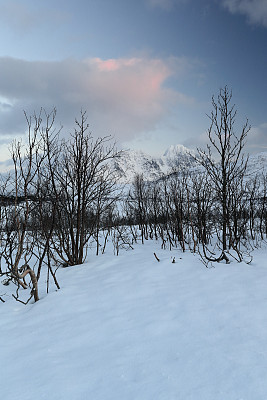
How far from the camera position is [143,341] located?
212 centimetres

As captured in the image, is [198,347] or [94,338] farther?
[94,338]

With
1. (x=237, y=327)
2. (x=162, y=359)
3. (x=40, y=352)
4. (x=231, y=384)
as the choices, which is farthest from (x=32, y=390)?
(x=237, y=327)

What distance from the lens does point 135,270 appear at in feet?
14.6

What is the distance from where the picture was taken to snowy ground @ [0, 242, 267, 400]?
1563 mm

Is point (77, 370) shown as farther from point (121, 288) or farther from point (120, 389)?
point (121, 288)

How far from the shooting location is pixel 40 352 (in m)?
2.13

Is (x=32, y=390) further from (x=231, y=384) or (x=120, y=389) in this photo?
(x=231, y=384)

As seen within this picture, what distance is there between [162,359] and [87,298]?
180 cm

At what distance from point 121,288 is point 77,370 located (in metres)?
1.82

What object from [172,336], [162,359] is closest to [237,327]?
[172,336]

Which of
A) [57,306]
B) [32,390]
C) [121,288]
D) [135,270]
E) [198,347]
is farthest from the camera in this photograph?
[135,270]

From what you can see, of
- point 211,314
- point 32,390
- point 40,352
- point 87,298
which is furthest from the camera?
point 87,298

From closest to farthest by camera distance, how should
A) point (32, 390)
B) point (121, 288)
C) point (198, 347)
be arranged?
point (32, 390) → point (198, 347) → point (121, 288)

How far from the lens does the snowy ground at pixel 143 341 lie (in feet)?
5.13
